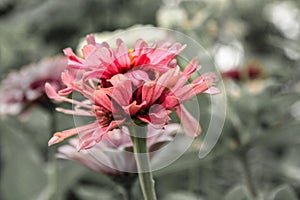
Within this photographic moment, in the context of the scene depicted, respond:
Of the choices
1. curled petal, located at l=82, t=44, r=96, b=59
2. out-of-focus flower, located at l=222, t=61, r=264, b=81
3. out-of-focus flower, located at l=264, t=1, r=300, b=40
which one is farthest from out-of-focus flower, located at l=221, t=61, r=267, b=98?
curled petal, located at l=82, t=44, r=96, b=59

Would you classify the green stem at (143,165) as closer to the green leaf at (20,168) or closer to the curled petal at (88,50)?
the curled petal at (88,50)

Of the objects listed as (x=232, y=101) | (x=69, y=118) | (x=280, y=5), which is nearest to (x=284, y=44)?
(x=232, y=101)

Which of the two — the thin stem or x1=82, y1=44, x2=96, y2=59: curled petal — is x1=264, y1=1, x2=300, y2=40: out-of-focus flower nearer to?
the thin stem

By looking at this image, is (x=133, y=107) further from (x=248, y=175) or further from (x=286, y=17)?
(x=286, y=17)

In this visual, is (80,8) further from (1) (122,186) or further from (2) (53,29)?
(1) (122,186)

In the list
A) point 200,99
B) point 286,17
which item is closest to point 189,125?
point 200,99

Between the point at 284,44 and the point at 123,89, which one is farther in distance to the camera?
the point at 284,44
